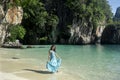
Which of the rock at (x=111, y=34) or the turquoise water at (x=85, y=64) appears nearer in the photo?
the turquoise water at (x=85, y=64)

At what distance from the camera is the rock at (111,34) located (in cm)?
8856

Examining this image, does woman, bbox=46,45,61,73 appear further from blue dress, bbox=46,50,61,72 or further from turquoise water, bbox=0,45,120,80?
turquoise water, bbox=0,45,120,80

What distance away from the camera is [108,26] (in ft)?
292

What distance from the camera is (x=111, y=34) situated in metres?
89.3

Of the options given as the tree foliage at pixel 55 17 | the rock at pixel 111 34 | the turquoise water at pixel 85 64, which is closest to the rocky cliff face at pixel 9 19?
the turquoise water at pixel 85 64

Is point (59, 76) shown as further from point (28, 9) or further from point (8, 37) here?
point (28, 9)

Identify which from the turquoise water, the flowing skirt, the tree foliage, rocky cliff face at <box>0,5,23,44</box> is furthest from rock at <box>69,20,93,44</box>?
the flowing skirt

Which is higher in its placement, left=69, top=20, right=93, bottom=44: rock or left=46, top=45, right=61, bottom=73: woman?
left=69, top=20, right=93, bottom=44: rock

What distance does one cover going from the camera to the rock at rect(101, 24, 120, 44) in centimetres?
8856

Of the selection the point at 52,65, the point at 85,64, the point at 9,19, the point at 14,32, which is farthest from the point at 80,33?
the point at 52,65

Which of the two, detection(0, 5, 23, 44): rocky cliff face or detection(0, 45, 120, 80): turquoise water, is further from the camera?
detection(0, 5, 23, 44): rocky cliff face

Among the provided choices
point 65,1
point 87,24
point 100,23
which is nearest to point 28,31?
point 65,1

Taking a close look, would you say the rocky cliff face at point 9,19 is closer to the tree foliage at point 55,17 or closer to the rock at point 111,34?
the tree foliage at point 55,17

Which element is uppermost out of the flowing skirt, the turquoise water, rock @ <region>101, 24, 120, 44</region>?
rock @ <region>101, 24, 120, 44</region>
